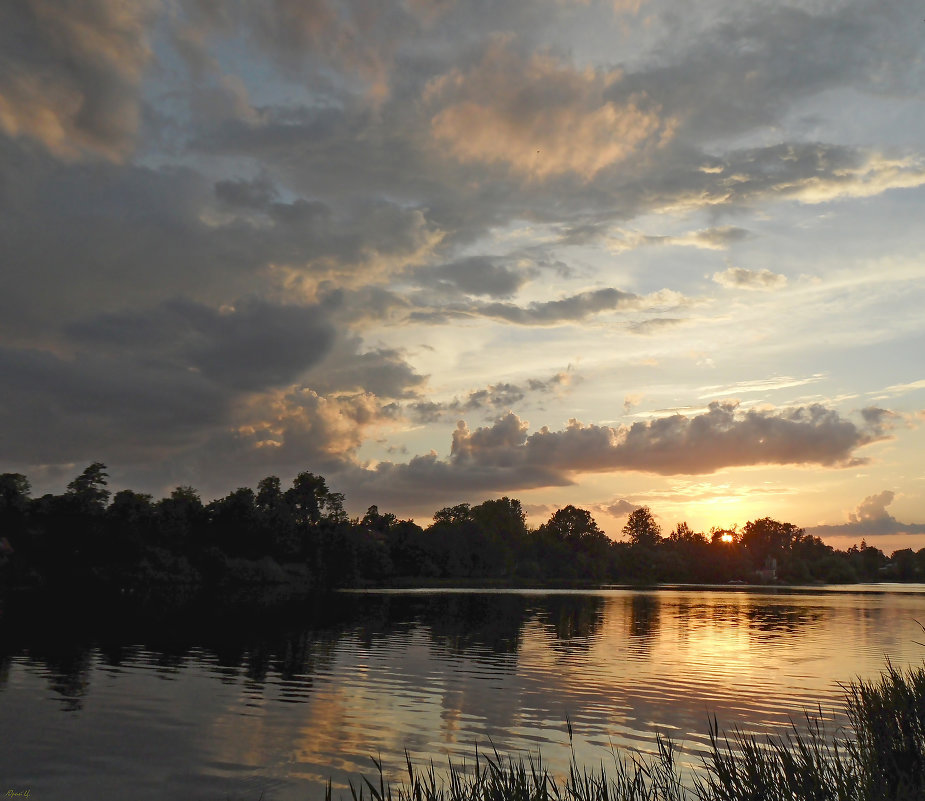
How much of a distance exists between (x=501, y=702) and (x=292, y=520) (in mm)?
140038

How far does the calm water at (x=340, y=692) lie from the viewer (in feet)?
82.1

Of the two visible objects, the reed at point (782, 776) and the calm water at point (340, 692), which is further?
the calm water at point (340, 692)

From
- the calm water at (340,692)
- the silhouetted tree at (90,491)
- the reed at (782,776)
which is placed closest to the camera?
the reed at (782,776)

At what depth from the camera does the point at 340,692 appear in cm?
3738

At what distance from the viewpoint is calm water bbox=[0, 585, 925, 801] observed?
25031 mm

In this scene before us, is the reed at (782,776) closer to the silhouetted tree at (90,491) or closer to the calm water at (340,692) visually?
the calm water at (340,692)

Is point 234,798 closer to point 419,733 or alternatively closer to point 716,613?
point 419,733

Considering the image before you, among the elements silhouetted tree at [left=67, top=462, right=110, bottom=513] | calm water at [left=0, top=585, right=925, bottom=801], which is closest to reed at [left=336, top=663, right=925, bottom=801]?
calm water at [left=0, top=585, right=925, bottom=801]

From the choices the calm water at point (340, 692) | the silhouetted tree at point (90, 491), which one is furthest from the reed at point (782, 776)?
the silhouetted tree at point (90, 491)

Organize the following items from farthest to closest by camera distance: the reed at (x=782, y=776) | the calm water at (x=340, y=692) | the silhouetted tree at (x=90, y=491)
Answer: the silhouetted tree at (x=90, y=491) → the calm water at (x=340, y=692) → the reed at (x=782, y=776)

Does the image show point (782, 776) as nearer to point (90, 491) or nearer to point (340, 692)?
point (340, 692)

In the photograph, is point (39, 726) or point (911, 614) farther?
point (911, 614)

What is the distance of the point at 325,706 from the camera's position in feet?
111

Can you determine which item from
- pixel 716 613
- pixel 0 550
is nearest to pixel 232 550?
pixel 0 550
